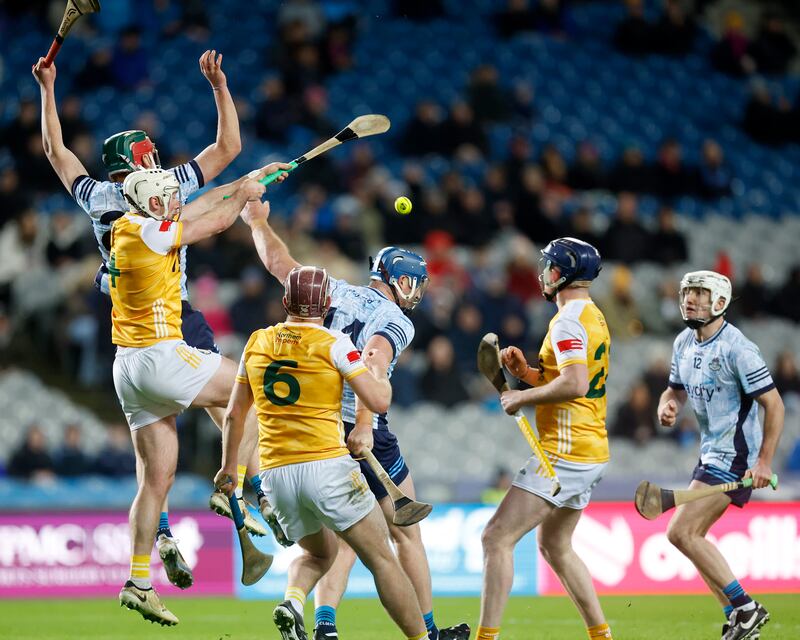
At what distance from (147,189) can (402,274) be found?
1670 millimetres

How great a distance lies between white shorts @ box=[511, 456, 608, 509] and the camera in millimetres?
7719

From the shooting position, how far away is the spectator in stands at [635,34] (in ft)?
68.1

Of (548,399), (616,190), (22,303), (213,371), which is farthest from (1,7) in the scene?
(548,399)

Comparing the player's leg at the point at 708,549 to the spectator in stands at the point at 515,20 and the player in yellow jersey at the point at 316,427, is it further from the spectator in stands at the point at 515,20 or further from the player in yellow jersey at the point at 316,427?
the spectator in stands at the point at 515,20

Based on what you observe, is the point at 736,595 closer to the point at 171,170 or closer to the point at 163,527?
the point at 163,527

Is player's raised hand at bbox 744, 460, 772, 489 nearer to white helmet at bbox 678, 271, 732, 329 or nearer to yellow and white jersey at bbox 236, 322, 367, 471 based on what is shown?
white helmet at bbox 678, 271, 732, 329

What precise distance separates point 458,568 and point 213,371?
5.61m

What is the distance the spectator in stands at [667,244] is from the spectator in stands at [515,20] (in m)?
4.98

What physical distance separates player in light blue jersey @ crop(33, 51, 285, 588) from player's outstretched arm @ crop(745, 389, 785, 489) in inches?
130

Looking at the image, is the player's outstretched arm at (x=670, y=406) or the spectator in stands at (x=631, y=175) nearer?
the player's outstretched arm at (x=670, y=406)

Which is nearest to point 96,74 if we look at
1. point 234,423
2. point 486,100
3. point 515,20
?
point 486,100

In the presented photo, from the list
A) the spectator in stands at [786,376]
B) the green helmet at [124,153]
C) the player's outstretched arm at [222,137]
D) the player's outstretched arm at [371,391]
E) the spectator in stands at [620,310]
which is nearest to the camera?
the player's outstretched arm at [371,391]

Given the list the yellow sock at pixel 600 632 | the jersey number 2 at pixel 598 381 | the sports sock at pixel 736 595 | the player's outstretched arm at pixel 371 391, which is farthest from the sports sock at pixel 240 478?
the sports sock at pixel 736 595

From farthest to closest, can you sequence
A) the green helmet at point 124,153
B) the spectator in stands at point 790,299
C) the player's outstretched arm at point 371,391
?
the spectator in stands at point 790,299, the green helmet at point 124,153, the player's outstretched arm at point 371,391
